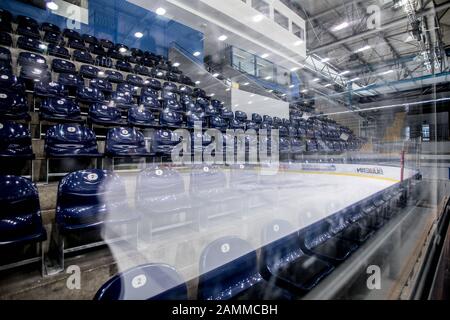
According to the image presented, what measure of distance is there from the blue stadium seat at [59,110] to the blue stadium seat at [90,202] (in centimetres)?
122

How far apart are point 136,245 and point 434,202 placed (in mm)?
3562

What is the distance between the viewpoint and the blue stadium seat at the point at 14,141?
1.67 meters

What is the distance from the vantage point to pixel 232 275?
1113mm

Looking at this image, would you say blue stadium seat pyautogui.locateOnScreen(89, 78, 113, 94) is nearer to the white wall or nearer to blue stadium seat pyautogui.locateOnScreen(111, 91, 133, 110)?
blue stadium seat pyautogui.locateOnScreen(111, 91, 133, 110)

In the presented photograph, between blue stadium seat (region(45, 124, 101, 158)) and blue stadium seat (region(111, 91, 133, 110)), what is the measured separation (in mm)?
1284

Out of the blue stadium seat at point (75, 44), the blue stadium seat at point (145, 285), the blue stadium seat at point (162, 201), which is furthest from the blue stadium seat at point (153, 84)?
the blue stadium seat at point (145, 285)

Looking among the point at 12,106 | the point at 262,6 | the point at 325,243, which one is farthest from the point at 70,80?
the point at 262,6

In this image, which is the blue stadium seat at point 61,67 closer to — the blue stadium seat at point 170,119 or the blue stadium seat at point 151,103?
the blue stadium seat at point 151,103

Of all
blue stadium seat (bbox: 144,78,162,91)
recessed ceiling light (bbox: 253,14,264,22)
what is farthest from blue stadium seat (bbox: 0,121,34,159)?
recessed ceiling light (bbox: 253,14,264,22)

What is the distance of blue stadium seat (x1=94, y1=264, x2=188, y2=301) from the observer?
0.76 meters

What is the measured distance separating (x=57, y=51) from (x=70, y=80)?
4.77ft

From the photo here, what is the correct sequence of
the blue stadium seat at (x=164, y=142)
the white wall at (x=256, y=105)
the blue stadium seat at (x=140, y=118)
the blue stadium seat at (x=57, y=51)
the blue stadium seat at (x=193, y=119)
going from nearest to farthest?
the blue stadium seat at (x=164, y=142), the blue stadium seat at (x=140, y=118), the blue stadium seat at (x=193, y=119), the blue stadium seat at (x=57, y=51), the white wall at (x=256, y=105)
